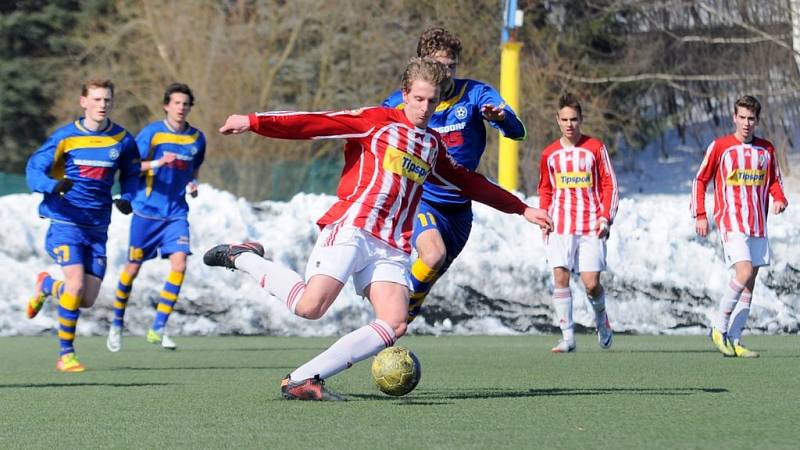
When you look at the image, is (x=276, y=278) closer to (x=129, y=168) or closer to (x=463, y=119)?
(x=463, y=119)

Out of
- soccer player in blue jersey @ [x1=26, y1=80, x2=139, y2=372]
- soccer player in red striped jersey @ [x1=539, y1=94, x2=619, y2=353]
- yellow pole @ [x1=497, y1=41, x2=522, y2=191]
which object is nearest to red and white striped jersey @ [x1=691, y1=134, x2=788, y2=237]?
soccer player in red striped jersey @ [x1=539, y1=94, x2=619, y2=353]

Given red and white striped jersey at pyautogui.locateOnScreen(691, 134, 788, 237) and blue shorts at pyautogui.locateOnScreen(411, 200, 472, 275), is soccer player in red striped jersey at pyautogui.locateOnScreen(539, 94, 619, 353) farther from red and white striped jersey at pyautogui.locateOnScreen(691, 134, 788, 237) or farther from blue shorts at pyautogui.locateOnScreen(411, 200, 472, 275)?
blue shorts at pyautogui.locateOnScreen(411, 200, 472, 275)

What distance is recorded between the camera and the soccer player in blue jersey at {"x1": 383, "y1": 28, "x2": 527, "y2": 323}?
28.7 feet

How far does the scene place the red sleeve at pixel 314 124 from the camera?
7.05 m

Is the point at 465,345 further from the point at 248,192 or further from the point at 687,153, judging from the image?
the point at 687,153

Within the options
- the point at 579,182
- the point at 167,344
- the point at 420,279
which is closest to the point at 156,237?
the point at 167,344

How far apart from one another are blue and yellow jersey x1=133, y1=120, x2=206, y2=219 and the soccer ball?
6.17 meters

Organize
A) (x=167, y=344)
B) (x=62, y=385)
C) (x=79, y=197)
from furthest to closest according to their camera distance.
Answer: (x=167, y=344)
(x=79, y=197)
(x=62, y=385)

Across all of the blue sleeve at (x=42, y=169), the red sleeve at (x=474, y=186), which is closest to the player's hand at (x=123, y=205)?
the blue sleeve at (x=42, y=169)

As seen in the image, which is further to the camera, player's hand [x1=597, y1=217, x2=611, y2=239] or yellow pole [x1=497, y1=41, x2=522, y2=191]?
yellow pole [x1=497, y1=41, x2=522, y2=191]

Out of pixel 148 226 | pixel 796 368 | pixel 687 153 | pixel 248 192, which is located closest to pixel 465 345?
pixel 148 226

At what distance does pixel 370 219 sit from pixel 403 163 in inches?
13.3

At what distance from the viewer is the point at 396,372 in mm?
7445

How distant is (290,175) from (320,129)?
2209cm
